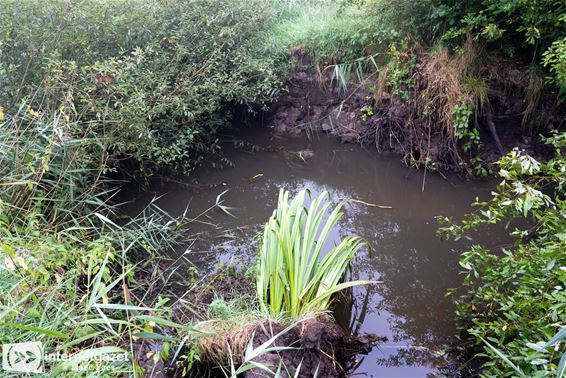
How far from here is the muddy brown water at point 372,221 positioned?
8.82 ft

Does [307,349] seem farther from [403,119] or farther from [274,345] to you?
[403,119]

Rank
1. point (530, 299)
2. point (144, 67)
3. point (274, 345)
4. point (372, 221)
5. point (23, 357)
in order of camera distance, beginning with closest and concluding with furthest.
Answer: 1. point (23, 357)
2. point (530, 299)
3. point (274, 345)
4. point (372, 221)
5. point (144, 67)

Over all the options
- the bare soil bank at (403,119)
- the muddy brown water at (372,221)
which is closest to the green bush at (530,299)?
the muddy brown water at (372,221)

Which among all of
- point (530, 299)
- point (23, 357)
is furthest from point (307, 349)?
point (23, 357)

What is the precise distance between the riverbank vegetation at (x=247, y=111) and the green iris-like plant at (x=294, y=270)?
0.01 meters

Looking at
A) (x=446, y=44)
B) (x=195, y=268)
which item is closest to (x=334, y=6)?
(x=446, y=44)

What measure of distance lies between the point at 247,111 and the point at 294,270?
3470 mm

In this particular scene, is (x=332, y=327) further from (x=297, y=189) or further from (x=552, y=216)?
(x=297, y=189)

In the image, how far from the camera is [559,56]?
323 cm

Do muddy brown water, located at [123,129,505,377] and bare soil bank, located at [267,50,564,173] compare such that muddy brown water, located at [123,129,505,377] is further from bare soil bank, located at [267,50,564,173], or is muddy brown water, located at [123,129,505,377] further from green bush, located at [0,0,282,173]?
green bush, located at [0,0,282,173]

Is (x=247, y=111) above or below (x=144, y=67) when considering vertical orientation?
below

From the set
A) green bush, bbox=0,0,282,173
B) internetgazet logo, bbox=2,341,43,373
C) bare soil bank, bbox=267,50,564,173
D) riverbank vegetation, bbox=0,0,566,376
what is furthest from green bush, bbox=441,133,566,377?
green bush, bbox=0,0,282,173

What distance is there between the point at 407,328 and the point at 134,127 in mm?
2543

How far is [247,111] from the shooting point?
549 centimetres
